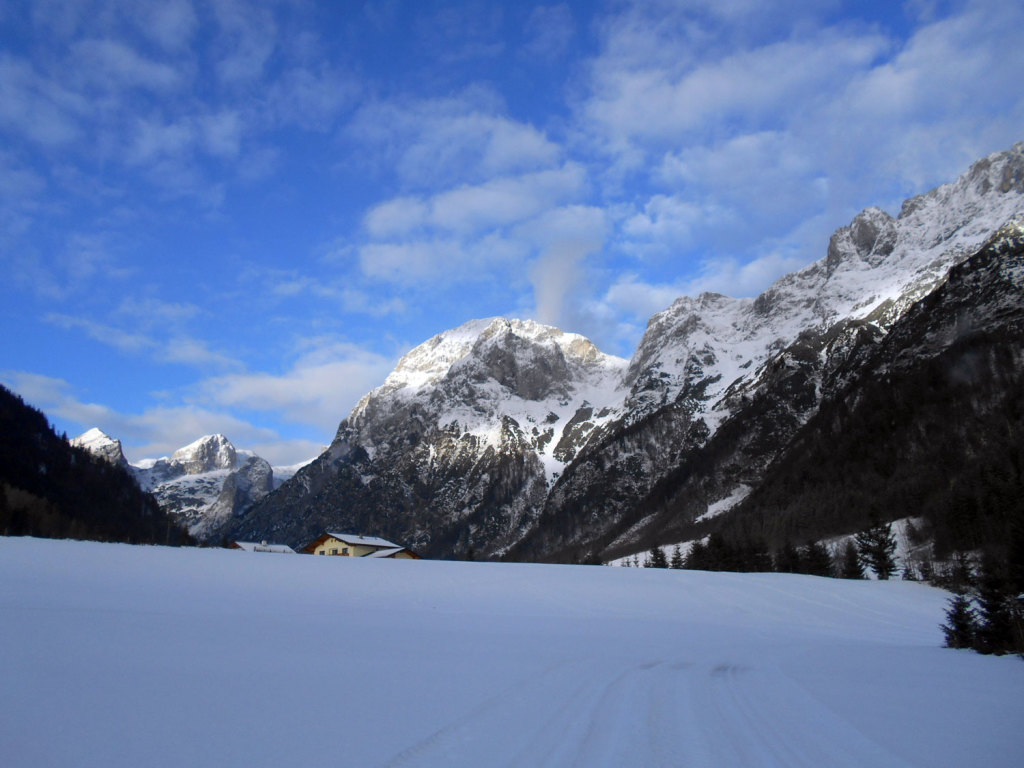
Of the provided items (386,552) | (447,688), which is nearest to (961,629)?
(447,688)

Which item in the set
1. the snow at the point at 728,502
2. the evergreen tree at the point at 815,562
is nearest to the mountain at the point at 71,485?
the evergreen tree at the point at 815,562

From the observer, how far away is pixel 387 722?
8.23 metres

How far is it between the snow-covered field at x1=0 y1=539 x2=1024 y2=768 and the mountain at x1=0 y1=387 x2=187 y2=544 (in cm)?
10698

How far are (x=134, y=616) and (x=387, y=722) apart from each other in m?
11.5

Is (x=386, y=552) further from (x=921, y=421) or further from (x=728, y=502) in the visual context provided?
(x=728, y=502)

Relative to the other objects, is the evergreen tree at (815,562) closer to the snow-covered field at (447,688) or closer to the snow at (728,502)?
the snow-covered field at (447,688)

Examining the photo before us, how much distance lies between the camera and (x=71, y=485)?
458 ft

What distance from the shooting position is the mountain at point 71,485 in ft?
397

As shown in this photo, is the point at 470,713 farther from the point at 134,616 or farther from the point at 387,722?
the point at 134,616

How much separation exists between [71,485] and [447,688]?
16348 centimetres

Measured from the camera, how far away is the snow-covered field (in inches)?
280

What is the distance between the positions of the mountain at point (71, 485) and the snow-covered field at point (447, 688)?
10698 centimetres

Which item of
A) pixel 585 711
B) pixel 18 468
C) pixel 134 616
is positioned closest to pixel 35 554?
pixel 134 616

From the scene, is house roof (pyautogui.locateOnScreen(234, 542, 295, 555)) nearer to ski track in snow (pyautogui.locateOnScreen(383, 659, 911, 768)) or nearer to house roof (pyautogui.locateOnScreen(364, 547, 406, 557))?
house roof (pyautogui.locateOnScreen(364, 547, 406, 557))
